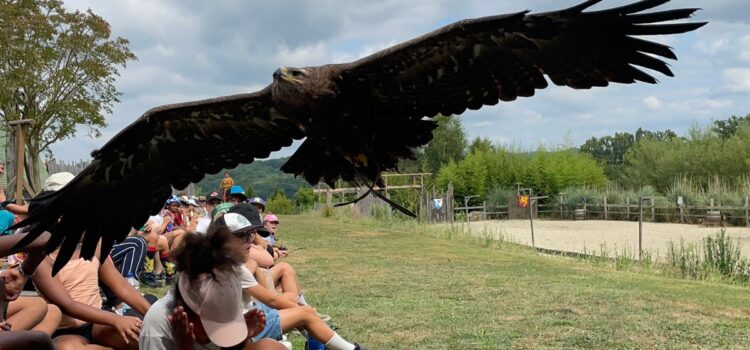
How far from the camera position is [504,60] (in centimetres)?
461

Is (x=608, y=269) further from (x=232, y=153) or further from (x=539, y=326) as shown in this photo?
(x=232, y=153)

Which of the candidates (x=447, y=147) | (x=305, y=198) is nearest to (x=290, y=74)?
(x=305, y=198)

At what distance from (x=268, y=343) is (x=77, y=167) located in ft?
39.1

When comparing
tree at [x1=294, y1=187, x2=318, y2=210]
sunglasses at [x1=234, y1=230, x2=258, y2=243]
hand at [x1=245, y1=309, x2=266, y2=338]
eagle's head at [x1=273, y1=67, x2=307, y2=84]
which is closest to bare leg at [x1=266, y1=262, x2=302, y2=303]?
sunglasses at [x1=234, y1=230, x2=258, y2=243]

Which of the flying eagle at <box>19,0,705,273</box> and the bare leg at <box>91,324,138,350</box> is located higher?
the flying eagle at <box>19,0,705,273</box>

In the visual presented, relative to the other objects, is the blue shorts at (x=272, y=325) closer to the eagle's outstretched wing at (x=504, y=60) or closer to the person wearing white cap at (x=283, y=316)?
the person wearing white cap at (x=283, y=316)

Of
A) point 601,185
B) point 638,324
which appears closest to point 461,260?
point 638,324

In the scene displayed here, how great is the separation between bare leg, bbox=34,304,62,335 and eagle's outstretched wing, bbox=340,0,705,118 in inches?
83.3

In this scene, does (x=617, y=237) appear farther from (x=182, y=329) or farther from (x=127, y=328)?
(x=182, y=329)

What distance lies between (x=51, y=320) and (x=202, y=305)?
51.3 inches

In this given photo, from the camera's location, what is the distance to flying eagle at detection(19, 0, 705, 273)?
431 centimetres

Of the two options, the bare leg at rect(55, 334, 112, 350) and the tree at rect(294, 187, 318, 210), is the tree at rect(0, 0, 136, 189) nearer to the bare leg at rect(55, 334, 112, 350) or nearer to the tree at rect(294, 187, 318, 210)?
the bare leg at rect(55, 334, 112, 350)

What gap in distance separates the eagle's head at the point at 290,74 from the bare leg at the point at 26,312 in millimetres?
1895

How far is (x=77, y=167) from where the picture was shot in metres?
14.2
